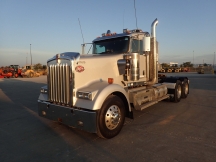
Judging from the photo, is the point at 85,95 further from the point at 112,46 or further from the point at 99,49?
the point at 99,49

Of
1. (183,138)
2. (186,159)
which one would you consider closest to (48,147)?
(186,159)

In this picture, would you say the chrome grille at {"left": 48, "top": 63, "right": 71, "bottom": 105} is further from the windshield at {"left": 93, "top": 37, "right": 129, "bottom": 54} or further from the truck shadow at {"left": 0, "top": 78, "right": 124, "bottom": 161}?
the windshield at {"left": 93, "top": 37, "right": 129, "bottom": 54}

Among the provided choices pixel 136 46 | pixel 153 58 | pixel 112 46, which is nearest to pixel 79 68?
pixel 112 46

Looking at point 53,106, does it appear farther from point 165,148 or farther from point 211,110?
point 211,110

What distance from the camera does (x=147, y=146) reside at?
3707 millimetres

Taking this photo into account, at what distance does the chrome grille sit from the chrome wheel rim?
3.17 feet

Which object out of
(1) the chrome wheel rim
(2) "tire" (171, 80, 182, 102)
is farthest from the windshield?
(2) "tire" (171, 80, 182, 102)

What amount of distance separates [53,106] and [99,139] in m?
1.39

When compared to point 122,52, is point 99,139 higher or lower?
lower

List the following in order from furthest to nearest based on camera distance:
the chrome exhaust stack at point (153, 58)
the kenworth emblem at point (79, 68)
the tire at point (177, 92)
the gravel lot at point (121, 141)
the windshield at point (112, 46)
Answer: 1. the tire at point (177, 92)
2. the chrome exhaust stack at point (153, 58)
3. the windshield at point (112, 46)
4. the kenworth emblem at point (79, 68)
5. the gravel lot at point (121, 141)

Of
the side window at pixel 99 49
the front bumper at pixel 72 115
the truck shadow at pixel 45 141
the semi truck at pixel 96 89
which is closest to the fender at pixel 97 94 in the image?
the semi truck at pixel 96 89

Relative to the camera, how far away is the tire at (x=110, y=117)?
154 inches

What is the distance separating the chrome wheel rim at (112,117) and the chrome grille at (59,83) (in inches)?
38.0

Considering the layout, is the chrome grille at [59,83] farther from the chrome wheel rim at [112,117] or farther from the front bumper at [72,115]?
the chrome wheel rim at [112,117]
